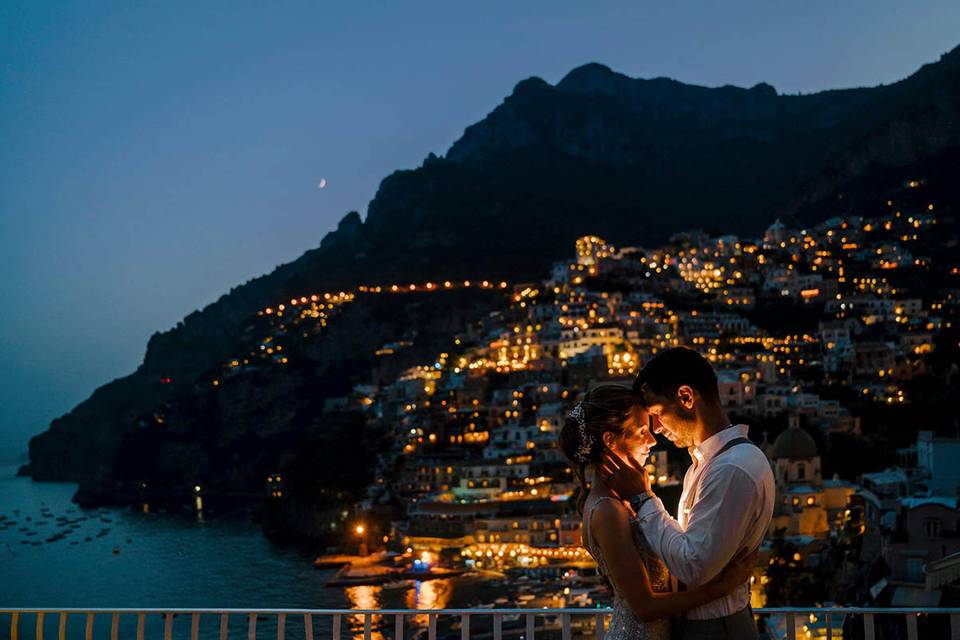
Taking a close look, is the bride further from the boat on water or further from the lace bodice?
the boat on water

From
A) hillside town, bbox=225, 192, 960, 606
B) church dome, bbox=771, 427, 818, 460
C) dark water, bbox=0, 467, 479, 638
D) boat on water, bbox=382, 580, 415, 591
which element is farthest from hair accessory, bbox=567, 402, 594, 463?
church dome, bbox=771, 427, 818, 460

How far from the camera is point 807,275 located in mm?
55281

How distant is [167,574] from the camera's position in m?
34.9

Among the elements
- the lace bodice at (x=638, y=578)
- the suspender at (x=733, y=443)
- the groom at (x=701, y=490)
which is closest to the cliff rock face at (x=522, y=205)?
the lace bodice at (x=638, y=578)

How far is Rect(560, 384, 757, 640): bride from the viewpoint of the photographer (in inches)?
86.8

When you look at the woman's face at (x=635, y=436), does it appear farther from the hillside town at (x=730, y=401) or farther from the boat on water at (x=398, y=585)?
the boat on water at (x=398, y=585)

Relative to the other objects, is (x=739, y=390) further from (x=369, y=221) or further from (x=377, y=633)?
(x=369, y=221)

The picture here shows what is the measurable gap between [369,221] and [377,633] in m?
86.8

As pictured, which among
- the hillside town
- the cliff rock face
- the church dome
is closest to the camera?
the hillside town

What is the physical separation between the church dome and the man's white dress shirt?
2822 centimetres

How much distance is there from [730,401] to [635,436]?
123 feet

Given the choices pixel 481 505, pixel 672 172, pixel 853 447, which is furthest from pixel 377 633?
pixel 672 172

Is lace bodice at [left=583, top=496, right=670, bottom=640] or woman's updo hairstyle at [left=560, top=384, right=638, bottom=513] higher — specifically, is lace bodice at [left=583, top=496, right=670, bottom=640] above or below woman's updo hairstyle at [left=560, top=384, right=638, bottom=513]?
below

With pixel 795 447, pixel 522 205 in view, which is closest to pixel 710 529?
pixel 795 447
